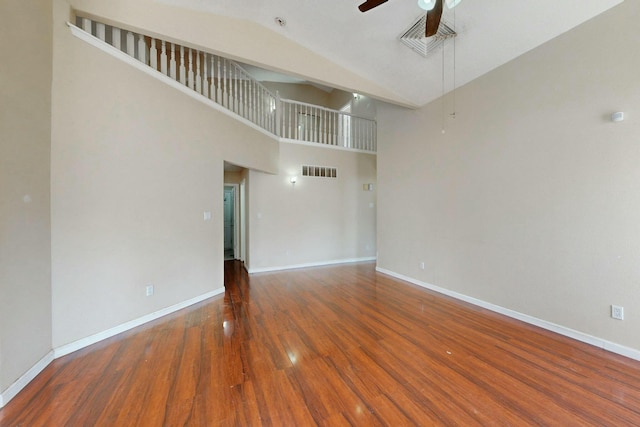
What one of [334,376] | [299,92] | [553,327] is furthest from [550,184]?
[299,92]

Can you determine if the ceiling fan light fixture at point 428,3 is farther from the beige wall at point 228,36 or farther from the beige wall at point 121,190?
the beige wall at point 121,190

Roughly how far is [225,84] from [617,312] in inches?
221

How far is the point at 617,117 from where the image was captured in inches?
88.7

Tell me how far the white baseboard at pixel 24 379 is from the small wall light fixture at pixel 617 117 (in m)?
5.35

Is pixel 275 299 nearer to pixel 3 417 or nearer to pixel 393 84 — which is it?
pixel 3 417

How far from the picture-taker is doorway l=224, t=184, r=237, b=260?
22.5 ft

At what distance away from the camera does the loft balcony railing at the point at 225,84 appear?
2891 millimetres

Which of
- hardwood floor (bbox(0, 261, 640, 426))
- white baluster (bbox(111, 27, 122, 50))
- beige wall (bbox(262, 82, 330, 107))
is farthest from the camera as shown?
beige wall (bbox(262, 82, 330, 107))

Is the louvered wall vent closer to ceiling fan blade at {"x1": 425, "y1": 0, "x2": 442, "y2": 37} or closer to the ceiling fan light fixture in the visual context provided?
ceiling fan blade at {"x1": 425, "y1": 0, "x2": 442, "y2": 37}

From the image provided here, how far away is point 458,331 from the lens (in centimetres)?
270

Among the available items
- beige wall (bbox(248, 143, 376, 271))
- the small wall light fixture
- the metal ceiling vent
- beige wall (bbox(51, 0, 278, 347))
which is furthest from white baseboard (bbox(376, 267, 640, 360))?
beige wall (bbox(51, 0, 278, 347))

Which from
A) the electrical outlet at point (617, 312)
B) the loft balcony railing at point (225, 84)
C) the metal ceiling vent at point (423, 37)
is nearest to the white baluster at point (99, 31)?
the loft balcony railing at point (225, 84)

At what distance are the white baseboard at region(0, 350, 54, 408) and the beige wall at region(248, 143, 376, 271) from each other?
337 centimetres

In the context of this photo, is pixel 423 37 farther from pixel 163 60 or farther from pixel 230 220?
pixel 230 220
